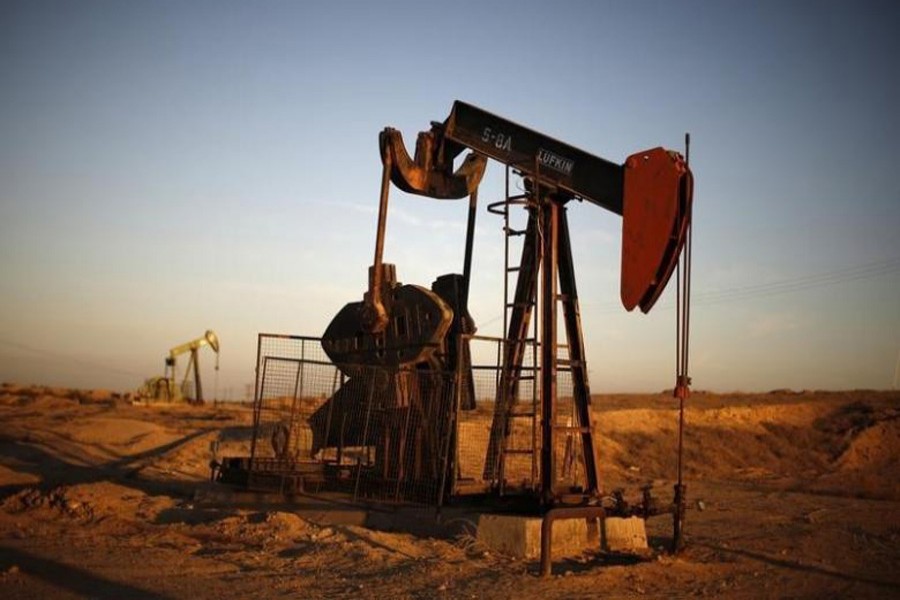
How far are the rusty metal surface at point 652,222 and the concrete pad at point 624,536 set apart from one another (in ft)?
6.74

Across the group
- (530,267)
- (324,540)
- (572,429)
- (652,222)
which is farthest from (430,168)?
(324,540)

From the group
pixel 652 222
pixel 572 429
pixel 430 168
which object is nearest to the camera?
pixel 652 222

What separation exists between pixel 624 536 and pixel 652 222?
9.67ft

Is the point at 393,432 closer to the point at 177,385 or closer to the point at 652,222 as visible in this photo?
the point at 652,222

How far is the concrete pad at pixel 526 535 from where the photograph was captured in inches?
277

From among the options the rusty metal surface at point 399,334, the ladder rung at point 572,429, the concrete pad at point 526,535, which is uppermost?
the rusty metal surface at point 399,334

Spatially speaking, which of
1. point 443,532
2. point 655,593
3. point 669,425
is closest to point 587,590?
point 655,593

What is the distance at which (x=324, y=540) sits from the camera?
774 centimetres

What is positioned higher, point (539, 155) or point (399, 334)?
point (539, 155)

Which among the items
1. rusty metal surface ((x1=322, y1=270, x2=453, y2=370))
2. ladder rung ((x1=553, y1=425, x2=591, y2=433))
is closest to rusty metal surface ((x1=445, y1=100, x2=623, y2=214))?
rusty metal surface ((x1=322, y1=270, x2=453, y2=370))

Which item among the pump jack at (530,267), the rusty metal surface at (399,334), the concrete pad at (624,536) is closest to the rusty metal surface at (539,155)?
the pump jack at (530,267)

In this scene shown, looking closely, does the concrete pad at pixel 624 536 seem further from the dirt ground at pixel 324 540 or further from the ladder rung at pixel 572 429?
the ladder rung at pixel 572 429

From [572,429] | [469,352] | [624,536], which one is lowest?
[624,536]

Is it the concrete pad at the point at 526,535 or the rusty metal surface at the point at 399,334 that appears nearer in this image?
the concrete pad at the point at 526,535
